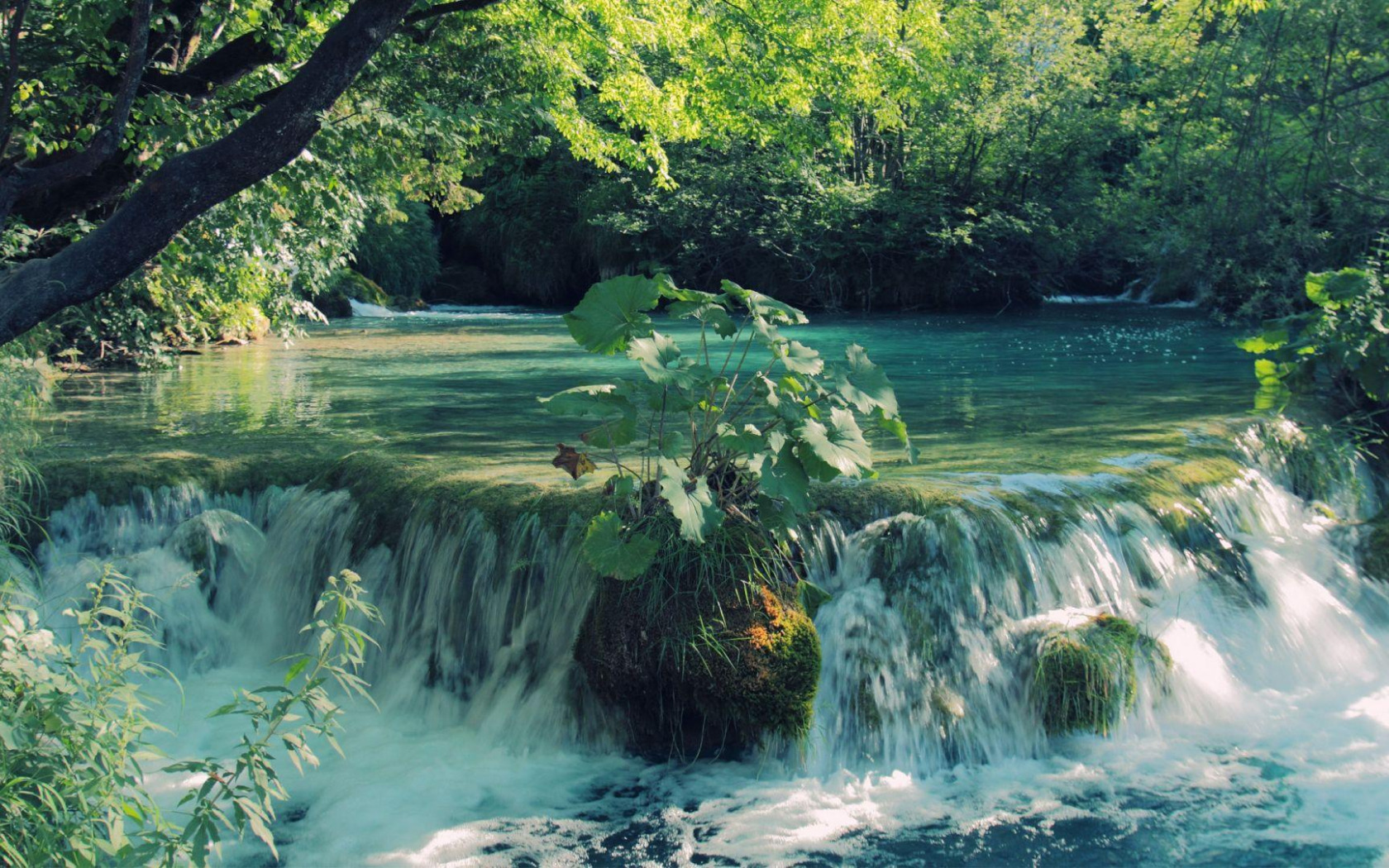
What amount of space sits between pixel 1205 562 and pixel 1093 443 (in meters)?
1.82

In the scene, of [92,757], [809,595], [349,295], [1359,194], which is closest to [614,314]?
[809,595]


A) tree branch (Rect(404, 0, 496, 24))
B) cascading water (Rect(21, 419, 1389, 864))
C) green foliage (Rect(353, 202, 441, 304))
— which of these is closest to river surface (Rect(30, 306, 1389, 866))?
cascading water (Rect(21, 419, 1389, 864))

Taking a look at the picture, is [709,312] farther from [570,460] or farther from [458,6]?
[458,6]

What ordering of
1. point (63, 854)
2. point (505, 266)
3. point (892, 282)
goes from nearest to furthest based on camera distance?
1. point (63, 854)
2. point (892, 282)
3. point (505, 266)

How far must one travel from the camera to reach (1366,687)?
6.86m

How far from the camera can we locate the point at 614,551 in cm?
556

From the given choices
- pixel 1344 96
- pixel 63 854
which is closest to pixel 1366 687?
pixel 63 854

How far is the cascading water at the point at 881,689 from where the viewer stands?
5133mm

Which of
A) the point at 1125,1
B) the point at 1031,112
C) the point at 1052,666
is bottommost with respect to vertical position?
the point at 1052,666

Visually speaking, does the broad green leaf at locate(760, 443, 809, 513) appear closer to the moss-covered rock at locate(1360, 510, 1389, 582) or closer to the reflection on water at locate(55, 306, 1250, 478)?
the reflection on water at locate(55, 306, 1250, 478)

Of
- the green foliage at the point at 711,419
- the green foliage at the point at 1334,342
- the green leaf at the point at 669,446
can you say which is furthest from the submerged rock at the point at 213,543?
the green foliage at the point at 1334,342

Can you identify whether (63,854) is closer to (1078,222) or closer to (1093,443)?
(1093,443)

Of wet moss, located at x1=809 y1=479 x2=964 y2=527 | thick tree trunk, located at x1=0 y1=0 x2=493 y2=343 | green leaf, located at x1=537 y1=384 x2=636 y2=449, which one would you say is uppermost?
thick tree trunk, located at x1=0 y1=0 x2=493 y2=343

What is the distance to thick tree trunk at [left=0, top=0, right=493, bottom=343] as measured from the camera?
4.55m
